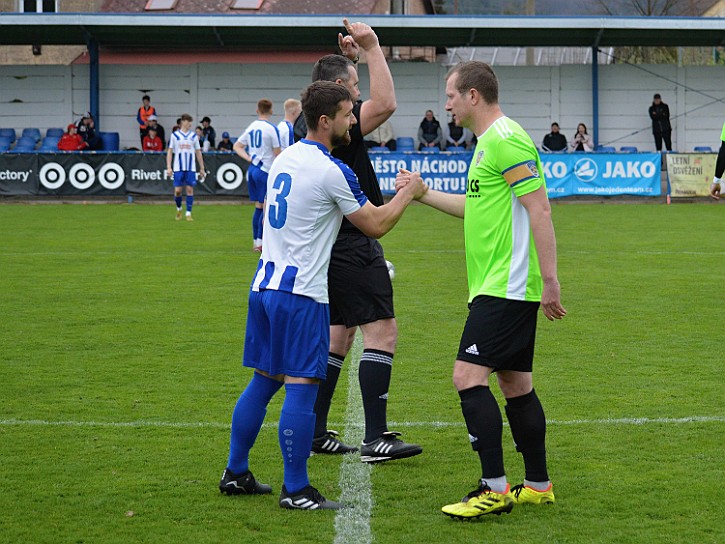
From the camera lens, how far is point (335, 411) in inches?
251

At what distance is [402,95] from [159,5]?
12.1 metres

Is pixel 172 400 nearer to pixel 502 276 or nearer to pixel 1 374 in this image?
pixel 1 374

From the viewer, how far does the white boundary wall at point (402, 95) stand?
3281 cm

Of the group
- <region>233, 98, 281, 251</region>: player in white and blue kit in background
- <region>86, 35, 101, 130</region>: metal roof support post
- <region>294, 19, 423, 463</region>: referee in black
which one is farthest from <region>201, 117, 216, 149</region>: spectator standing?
<region>294, 19, 423, 463</region>: referee in black

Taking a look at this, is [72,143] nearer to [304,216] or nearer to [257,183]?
[257,183]

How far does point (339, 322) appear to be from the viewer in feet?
18.2

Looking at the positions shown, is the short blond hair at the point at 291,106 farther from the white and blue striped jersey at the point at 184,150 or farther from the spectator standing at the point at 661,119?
the spectator standing at the point at 661,119

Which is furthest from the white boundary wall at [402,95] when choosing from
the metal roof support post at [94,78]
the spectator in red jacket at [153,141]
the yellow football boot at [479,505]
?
the yellow football boot at [479,505]

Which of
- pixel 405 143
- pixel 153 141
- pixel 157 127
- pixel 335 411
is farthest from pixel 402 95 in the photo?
pixel 335 411

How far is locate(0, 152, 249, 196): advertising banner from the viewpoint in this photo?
26.1 m

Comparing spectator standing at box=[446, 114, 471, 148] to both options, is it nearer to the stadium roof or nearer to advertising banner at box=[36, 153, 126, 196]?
the stadium roof

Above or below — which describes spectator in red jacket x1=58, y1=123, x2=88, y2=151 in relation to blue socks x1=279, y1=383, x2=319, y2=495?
above

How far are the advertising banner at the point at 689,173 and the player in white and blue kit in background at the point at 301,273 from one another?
23020mm

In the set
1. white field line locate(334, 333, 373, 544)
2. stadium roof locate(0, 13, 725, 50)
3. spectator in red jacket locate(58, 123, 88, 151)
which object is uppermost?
stadium roof locate(0, 13, 725, 50)
